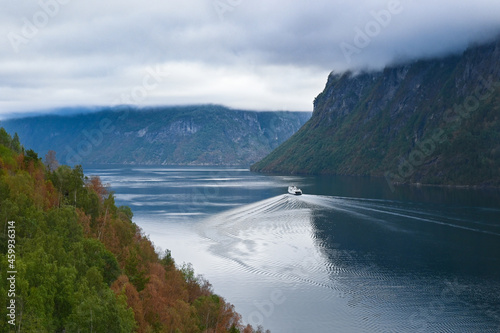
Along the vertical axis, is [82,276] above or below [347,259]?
above

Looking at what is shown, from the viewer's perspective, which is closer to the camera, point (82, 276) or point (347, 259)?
point (82, 276)

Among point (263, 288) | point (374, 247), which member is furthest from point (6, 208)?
point (374, 247)

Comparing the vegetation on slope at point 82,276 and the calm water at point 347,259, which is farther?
the calm water at point 347,259

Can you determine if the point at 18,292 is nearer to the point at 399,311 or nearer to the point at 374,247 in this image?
the point at 399,311
